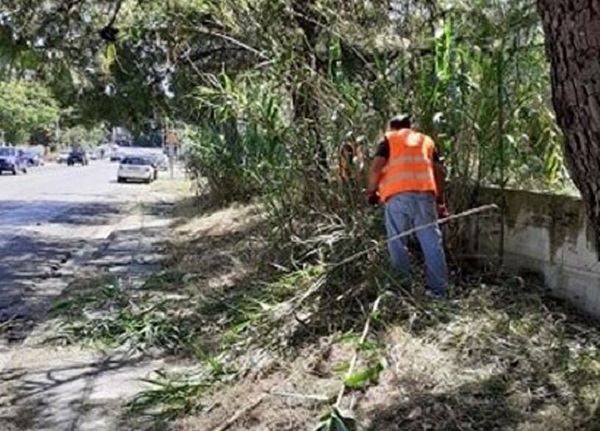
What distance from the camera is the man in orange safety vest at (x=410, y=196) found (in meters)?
6.80

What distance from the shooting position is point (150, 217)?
21.3 meters

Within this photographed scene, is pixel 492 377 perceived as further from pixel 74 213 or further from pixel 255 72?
pixel 74 213

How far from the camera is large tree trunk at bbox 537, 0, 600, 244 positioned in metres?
2.38

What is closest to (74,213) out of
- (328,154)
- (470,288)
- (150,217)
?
(150,217)

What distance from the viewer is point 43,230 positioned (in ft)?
58.9

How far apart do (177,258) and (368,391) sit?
24.6 feet

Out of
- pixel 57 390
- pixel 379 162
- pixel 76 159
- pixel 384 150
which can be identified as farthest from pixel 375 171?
pixel 76 159

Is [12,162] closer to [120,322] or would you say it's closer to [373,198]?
[120,322]

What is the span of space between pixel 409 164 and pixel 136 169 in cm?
3654

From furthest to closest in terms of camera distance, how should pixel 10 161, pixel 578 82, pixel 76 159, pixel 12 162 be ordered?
pixel 76 159 → pixel 12 162 → pixel 10 161 → pixel 578 82

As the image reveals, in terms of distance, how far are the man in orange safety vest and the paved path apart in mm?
2178

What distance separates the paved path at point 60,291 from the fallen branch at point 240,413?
83 centimetres

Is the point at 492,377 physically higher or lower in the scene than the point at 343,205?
lower

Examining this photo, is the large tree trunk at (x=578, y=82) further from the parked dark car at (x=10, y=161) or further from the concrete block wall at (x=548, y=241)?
the parked dark car at (x=10, y=161)
